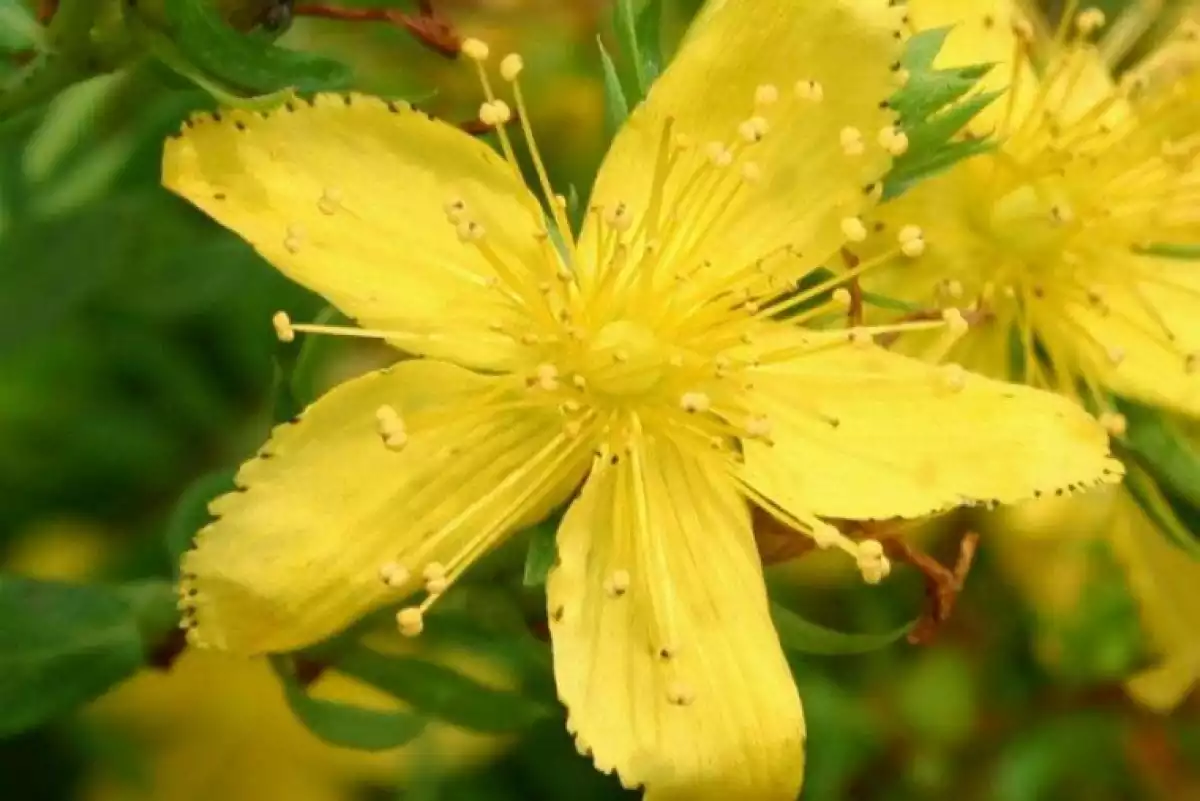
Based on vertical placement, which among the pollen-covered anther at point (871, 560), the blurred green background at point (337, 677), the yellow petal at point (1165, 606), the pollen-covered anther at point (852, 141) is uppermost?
the pollen-covered anther at point (852, 141)

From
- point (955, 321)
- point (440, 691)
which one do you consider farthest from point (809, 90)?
point (440, 691)

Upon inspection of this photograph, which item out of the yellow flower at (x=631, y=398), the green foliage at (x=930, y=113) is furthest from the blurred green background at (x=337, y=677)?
the green foliage at (x=930, y=113)

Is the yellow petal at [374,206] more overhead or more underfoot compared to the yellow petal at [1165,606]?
more overhead

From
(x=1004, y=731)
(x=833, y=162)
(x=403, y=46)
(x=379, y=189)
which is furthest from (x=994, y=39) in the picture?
(x=1004, y=731)

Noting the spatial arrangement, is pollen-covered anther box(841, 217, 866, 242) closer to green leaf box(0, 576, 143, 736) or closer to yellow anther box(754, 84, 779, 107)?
yellow anther box(754, 84, 779, 107)

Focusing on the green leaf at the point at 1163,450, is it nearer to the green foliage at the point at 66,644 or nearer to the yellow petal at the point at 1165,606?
the yellow petal at the point at 1165,606

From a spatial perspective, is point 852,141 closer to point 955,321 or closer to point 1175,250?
point 955,321

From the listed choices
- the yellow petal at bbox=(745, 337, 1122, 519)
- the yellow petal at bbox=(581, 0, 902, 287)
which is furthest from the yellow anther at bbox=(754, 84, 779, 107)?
the yellow petal at bbox=(745, 337, 1122, 519)
